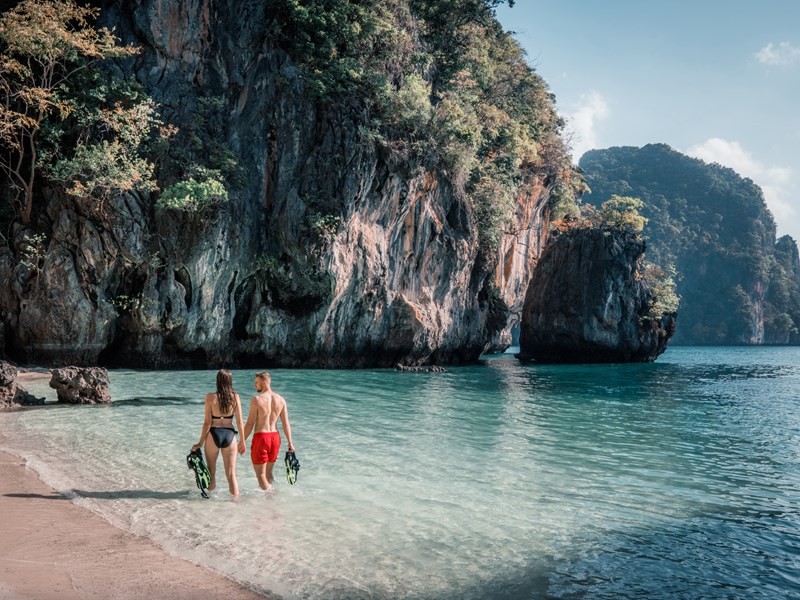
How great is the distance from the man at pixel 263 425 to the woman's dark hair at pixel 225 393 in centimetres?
24

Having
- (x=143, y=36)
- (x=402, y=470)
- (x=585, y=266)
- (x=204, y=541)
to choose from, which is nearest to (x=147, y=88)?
(x=143, y=36)

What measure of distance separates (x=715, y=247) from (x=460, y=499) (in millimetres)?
119306

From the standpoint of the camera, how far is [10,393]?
12281 millimetres

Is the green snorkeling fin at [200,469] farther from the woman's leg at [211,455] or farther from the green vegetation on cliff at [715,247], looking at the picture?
the green vegetation on cliff at [715,247]

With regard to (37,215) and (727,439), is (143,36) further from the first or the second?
(727,439)

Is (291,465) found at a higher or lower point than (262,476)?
higher

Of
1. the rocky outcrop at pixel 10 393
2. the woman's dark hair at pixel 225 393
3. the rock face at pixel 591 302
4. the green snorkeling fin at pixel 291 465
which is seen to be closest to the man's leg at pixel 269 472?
the green snorkeling fin at pixel 291 465

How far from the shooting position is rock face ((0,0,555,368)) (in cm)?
1988

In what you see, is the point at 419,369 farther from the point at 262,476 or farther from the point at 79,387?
the point at 262,476

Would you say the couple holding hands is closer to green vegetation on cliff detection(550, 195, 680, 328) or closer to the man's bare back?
the man's bare back

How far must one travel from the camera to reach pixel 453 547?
5660mm

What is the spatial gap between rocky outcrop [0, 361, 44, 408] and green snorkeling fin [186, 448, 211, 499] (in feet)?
25.7

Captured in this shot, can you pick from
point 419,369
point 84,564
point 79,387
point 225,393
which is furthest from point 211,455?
point 419,369

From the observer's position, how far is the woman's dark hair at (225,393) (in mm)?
6582
